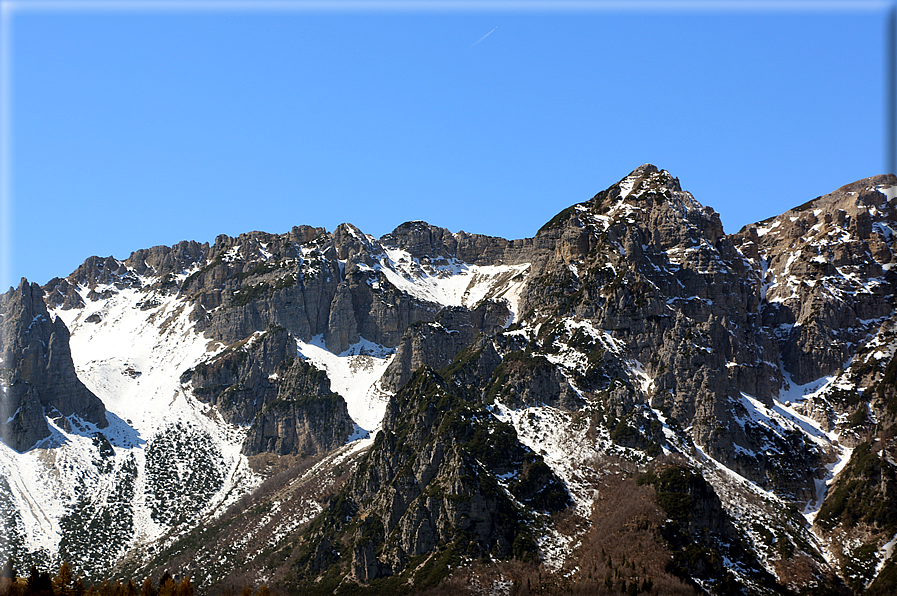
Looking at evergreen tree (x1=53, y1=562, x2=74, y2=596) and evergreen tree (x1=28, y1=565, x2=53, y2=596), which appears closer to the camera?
evergreen tree (x1=28, y1=565, x2=53, y2=596)

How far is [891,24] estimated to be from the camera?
61.6 metres

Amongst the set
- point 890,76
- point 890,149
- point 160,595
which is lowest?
point 160,595

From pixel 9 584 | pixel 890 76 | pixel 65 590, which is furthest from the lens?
pixel 65 590

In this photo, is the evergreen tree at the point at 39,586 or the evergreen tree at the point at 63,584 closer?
the evergreen tree at the point at 39,586

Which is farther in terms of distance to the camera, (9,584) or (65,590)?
(65,590)

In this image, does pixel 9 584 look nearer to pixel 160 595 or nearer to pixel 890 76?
pixel 160 595

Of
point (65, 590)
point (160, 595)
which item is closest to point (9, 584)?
point (65, 590)

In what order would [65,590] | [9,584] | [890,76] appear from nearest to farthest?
[890,76], [9,584], [65,590]

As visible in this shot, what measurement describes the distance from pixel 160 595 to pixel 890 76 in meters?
172

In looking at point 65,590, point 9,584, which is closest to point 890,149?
point 9,584

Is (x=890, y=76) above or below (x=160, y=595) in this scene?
above

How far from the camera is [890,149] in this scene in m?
61.3

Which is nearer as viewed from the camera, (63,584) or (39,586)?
(39,586)

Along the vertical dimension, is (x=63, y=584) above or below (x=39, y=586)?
below
